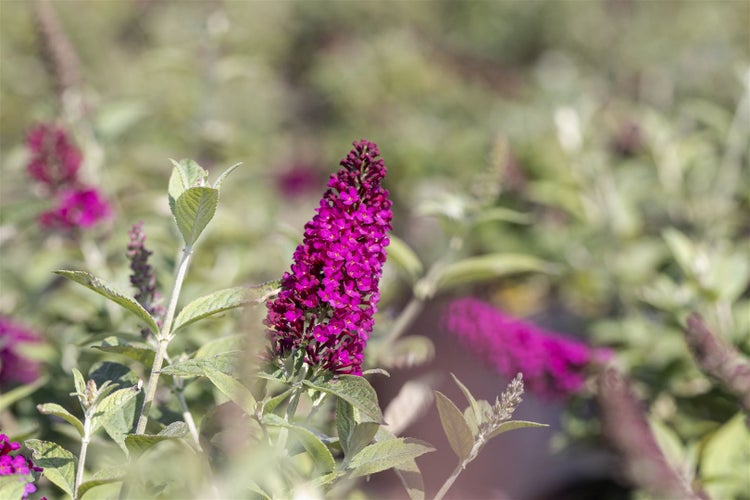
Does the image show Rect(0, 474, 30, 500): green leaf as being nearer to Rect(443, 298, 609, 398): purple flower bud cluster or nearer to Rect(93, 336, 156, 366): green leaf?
Rect(93, 336, 156, 366): green leaf

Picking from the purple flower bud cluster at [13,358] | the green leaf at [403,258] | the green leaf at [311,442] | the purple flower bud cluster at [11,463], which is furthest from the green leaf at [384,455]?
the purple flower bud cluster at [13,358]

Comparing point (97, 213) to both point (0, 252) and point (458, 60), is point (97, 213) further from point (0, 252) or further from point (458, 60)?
point (458, 60)

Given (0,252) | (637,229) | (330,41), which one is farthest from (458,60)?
(0,252)

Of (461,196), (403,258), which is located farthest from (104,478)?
(461,196)

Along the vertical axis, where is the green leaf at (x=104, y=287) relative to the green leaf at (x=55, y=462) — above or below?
above

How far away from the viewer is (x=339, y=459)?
1.56 m

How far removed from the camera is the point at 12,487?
3.37 ft

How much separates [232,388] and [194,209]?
0.75 ft

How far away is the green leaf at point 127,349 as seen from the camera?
118cm

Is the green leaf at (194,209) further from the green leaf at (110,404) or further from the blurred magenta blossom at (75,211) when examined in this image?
the blurred magenta blossom at (75,211)

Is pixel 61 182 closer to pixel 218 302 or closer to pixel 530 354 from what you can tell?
pixel 218 302

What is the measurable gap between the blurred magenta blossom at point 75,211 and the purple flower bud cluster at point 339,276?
1036mm

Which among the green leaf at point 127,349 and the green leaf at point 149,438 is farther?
the green leaf at point 127,349

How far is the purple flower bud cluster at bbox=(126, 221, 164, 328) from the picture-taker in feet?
4.18
